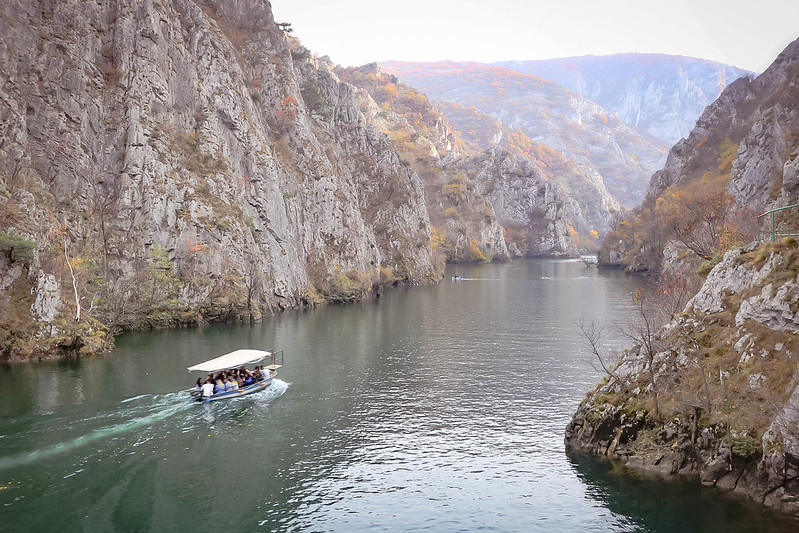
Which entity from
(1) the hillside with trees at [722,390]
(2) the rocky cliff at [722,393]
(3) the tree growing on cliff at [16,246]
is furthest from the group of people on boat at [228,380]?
(1) the hillside with trees at [722,390]

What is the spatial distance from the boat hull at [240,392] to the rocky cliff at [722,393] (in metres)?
25.4

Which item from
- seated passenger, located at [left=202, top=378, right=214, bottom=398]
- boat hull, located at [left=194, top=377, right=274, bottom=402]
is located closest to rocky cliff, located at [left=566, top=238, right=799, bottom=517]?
boat hull, located at [left=194, top=377, right=274, bottom=402]

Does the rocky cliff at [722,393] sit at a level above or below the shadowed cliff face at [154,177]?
below

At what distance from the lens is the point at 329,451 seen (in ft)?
116

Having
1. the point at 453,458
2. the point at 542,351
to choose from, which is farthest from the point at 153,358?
the point at 542,351

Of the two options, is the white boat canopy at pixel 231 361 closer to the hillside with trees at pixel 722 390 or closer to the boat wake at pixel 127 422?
the boat wake at pixel 127 422

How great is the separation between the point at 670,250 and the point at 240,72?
88567mm

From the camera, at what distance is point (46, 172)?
72.2 meters

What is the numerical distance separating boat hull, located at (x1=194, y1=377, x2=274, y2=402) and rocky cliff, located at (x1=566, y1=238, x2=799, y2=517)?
25.4 meters

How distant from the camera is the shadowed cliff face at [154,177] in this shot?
65250 millimetres

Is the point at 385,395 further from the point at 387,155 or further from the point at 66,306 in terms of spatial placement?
the point at 387,155

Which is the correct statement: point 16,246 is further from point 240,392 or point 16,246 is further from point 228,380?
point 240,392

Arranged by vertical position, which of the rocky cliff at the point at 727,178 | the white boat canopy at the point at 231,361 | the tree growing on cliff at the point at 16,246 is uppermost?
the rocky cliff at the point at 727,178

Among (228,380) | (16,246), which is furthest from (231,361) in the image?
(16,246)
